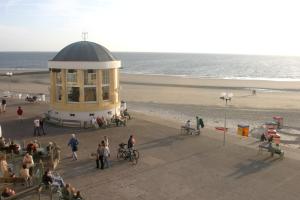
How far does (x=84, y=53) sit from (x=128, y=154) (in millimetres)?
9528

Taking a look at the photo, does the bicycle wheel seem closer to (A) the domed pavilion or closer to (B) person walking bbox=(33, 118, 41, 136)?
(B) person walking bbox=(33, 118, 41, 136)

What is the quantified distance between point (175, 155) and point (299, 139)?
1217 cm

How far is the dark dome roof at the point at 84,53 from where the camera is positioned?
23.2 m

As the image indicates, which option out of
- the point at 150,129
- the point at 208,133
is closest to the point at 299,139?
the point at 208,133

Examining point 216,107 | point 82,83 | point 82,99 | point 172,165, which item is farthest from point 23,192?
point 216,107

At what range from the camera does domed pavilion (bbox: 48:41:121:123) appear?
76.0 feet

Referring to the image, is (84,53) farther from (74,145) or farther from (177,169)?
(177,169)

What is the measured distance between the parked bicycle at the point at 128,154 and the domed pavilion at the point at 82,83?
7.18m

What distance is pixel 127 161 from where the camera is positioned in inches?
651

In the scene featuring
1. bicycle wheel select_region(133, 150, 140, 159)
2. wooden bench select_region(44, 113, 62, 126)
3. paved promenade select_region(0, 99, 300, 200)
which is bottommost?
paved promenade select_region(0, 99, 300, 200)

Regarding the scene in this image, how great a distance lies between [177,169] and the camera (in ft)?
51.6

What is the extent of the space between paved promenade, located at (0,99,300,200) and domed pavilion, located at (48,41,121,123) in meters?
1.68

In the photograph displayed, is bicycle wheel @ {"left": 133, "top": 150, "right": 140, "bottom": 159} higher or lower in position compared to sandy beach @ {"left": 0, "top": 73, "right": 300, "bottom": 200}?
higher

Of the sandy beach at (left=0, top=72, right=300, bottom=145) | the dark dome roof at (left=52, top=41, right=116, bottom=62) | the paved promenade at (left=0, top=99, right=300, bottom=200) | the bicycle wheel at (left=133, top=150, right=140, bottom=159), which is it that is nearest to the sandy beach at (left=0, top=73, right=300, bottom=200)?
the paved promenade at (left=0, top=99, right=300, bottom=200)
